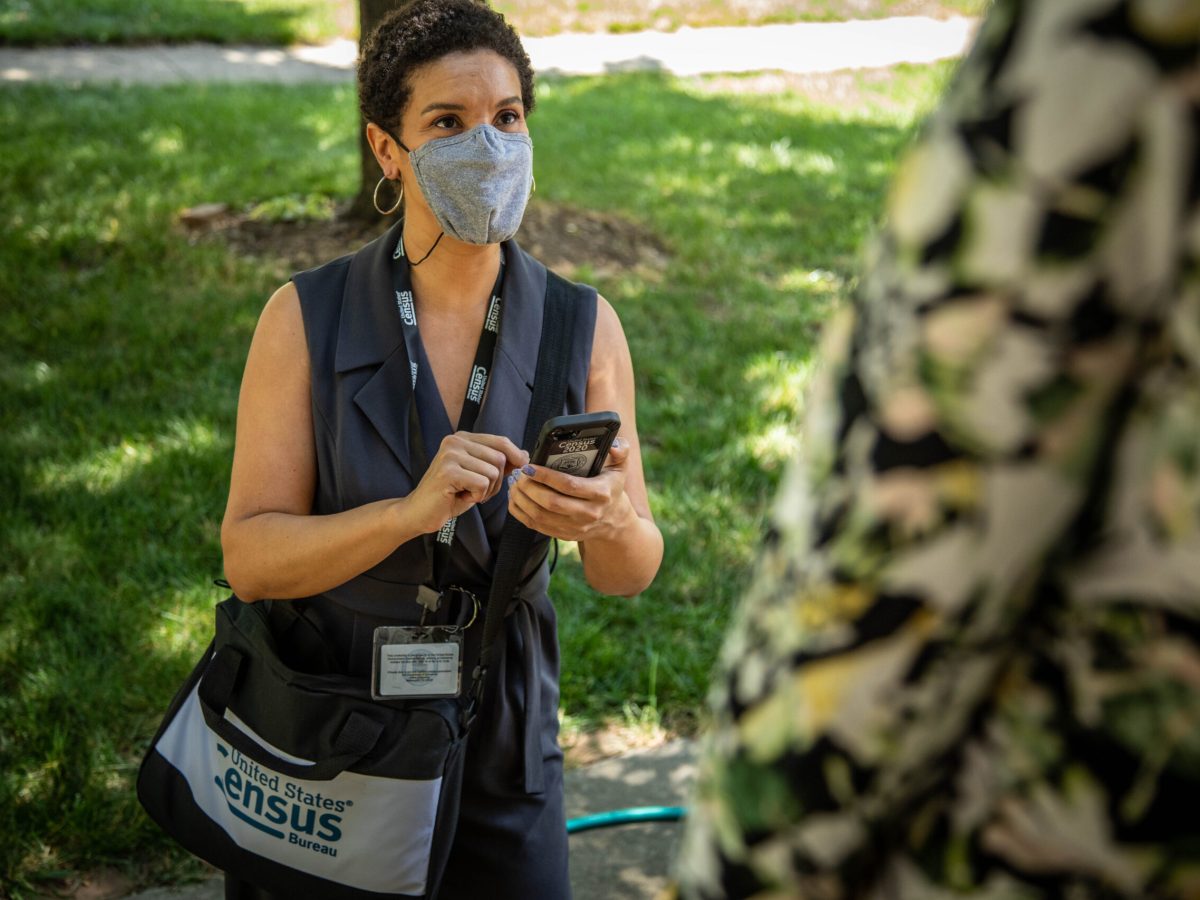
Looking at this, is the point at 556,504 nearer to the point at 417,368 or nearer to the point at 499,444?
the point at 499,444

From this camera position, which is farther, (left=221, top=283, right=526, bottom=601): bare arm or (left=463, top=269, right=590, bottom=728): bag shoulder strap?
(left=463, top=269, right=590, bottom=728): bag shoulder strap

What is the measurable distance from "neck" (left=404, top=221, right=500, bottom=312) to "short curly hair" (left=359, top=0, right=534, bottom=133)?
0.91 feet

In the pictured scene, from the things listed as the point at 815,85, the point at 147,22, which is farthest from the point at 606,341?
the point at 147,22

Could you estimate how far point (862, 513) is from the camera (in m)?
0.72

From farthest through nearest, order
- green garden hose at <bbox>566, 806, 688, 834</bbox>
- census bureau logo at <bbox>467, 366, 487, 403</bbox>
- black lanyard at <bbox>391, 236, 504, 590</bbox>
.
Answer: green garden hose at <bbox>566, 806, 688, 834</bbox>
census bureau logo at <bbox>467, 366, 487, 403</bbox>
black lanyard at <bbox>391, 236, 504, 590</bbox>

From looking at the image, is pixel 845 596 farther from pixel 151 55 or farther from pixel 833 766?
pixel 151 55

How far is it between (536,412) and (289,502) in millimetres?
479

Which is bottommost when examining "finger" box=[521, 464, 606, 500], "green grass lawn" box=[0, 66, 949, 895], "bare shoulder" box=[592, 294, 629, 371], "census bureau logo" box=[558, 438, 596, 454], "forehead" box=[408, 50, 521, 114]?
"green grass lawn" box=[0, 66, 949, 895]

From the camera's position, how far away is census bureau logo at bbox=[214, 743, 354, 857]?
1.99 m

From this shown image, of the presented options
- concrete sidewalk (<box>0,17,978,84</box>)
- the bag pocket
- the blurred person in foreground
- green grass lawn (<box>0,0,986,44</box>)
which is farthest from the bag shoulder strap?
concrete sidewalk (<box>0,17,978,84</box>)

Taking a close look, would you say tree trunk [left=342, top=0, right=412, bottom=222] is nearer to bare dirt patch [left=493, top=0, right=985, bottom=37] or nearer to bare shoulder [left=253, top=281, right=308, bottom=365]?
bare shoulder [left=253, top=281, right=308, bottom=365]

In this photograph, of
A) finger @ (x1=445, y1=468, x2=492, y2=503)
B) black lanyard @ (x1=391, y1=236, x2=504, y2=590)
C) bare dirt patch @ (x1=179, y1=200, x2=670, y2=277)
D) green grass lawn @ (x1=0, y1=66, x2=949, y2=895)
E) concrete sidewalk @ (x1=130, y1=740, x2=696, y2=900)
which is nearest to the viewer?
finger @ (x1=445, y1=468, x2=492, y2=503)

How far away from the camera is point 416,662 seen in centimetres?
207

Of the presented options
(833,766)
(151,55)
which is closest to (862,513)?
(833,766)
